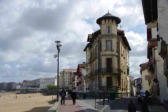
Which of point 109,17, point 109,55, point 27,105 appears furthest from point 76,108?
point 109,17

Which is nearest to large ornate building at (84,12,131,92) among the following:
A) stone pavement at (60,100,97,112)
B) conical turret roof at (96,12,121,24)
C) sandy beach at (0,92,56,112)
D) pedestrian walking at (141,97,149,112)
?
conical turret roof at (96,12,121,24)

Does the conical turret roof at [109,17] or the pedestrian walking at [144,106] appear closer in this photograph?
the pedestrian walking at [144,106]

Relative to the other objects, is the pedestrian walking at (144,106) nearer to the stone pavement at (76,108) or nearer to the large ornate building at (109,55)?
the stone pavement at (76,108)

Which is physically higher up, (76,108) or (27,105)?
(76,108)

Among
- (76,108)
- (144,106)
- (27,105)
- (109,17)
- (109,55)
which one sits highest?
(109,17)

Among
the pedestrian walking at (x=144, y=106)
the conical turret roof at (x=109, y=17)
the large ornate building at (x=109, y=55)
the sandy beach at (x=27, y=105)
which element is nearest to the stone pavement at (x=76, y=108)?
the pedestrian walking at (x=144, y=106)

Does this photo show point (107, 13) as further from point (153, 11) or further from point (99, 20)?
point (153, 11)

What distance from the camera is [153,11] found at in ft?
73.4

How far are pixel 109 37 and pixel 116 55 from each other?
10.9 ft

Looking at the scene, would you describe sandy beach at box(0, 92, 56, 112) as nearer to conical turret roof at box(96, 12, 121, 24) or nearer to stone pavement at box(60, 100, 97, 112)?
stone pavement at box(60, 100, 97, 112)

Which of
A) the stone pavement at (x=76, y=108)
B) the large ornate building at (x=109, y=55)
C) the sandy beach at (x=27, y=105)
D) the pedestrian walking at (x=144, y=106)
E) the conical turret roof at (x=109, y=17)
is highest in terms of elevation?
the conical turret roof at (x=109, y=17)

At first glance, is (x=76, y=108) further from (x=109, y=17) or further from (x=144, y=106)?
(x=109, y=17)

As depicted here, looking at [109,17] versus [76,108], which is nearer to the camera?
[76,108]

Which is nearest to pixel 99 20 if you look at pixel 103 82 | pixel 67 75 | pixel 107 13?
pixel 107 13
